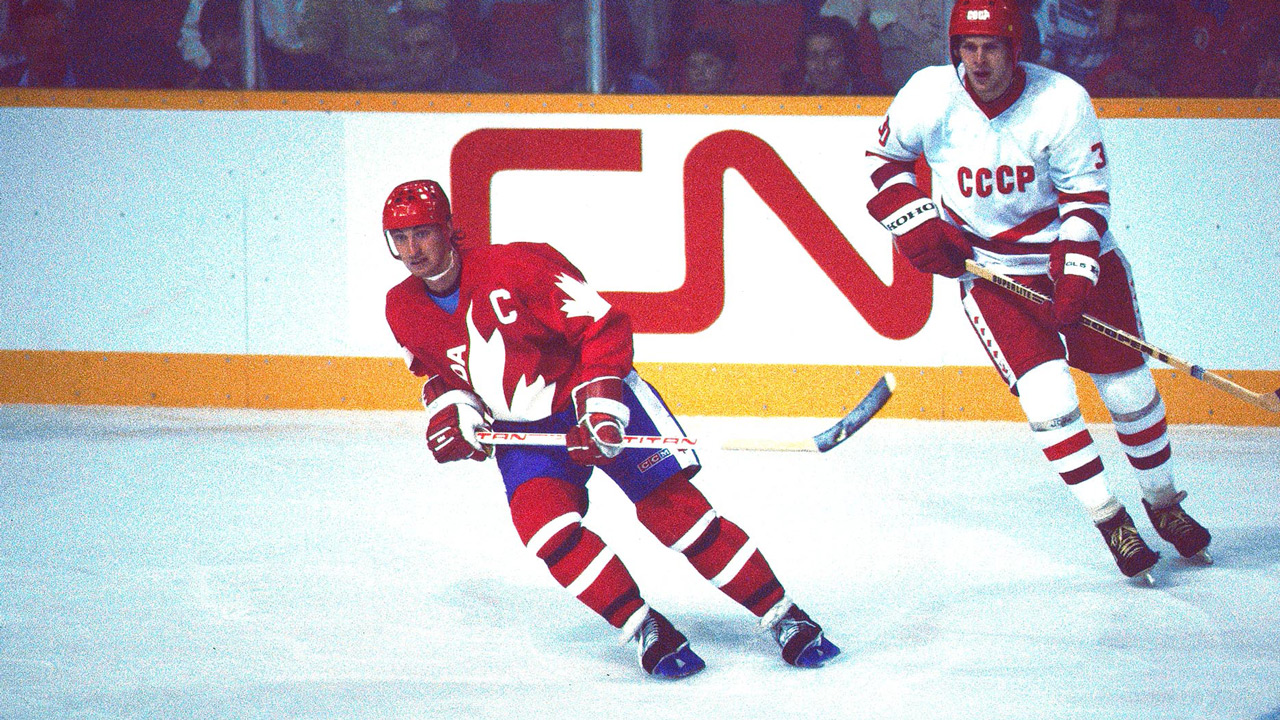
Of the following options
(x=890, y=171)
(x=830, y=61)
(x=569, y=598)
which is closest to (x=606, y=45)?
(x=830, y=61)

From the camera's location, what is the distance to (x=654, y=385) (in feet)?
16.0

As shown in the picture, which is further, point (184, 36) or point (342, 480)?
point (184, 36)

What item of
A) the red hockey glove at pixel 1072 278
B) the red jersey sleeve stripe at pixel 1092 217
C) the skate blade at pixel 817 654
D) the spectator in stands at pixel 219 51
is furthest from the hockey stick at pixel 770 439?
the spectator in stands at pixel 219 51

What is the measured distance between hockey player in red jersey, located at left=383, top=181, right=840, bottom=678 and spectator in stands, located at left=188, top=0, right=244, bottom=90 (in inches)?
99.3

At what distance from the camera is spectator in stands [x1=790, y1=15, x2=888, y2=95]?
15.8 feet

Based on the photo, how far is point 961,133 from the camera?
3.27m

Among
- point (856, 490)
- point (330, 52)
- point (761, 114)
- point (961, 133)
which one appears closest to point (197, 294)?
point (330, 52)

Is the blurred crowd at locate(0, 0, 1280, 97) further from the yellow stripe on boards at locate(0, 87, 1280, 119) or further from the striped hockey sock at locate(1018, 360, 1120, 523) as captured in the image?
the striped hockey sock at locate(1018, 360, 1120, 523)

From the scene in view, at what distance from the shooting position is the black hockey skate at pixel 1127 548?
3.15m

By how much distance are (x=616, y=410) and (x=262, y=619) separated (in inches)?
37.1

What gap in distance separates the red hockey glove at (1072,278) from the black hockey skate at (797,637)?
877mm

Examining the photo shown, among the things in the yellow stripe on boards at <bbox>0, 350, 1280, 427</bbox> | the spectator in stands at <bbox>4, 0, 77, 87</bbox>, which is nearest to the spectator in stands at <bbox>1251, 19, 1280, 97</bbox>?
the yellow stripe on boards at <bbox>0, 350, 1280, 427</bbox>

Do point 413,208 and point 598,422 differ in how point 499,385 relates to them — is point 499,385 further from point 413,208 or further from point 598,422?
point 413,208

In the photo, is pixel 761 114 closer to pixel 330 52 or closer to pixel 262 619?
pixel 330 52
